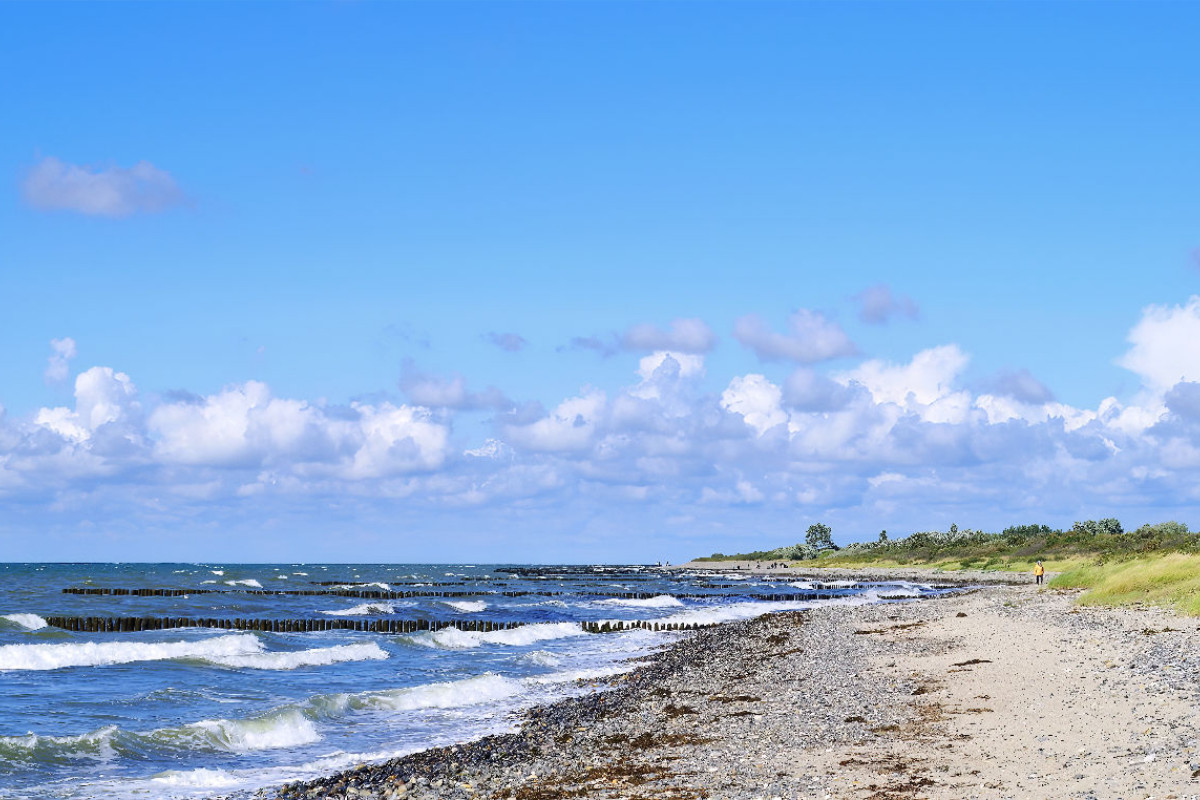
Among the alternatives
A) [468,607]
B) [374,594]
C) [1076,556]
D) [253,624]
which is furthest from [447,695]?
[1076,556]

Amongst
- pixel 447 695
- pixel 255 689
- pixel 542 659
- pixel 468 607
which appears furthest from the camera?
pixel 468 607

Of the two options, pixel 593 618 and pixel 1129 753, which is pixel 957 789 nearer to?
pixel 1129 753

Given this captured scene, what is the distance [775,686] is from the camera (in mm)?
24516

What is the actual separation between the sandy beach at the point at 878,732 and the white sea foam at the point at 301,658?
13.0 metres

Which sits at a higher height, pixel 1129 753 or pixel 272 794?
pixel 1129 753

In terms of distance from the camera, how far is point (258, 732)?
21.5m

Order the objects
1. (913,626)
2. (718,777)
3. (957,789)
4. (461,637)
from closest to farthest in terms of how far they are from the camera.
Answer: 1. (957,789)
2. (718,777)
3. (913,626)
4. (461,637)

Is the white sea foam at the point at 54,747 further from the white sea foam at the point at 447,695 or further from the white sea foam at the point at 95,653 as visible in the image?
the white sea foam at the point at 95,653

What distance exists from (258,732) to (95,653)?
1961cm

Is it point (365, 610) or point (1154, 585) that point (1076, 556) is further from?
point (365, 610)

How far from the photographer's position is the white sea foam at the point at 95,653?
1377 inches

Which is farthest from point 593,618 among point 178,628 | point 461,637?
point 178,628

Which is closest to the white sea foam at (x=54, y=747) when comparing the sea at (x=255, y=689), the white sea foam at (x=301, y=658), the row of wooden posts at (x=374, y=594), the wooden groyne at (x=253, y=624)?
the sea at (x=255, y=689)

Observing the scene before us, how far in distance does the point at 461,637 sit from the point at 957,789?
35.7m
